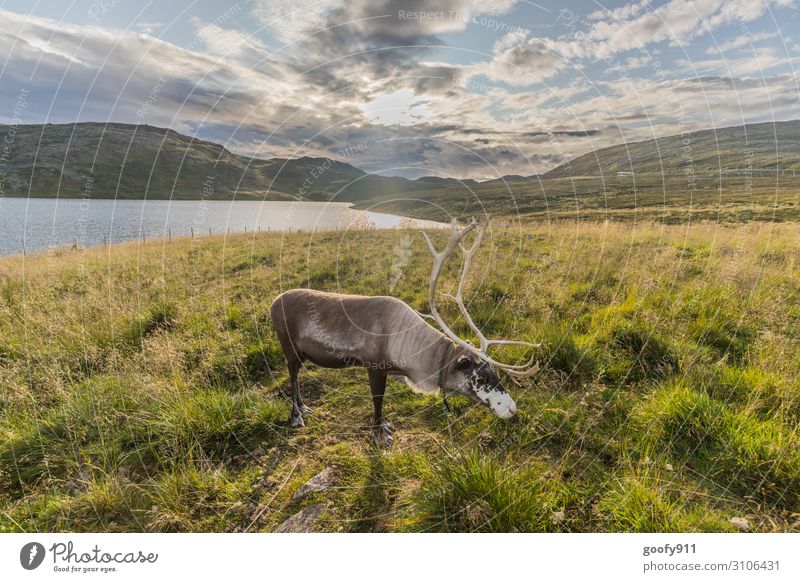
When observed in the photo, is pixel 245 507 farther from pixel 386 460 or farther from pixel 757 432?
pixel 757 432

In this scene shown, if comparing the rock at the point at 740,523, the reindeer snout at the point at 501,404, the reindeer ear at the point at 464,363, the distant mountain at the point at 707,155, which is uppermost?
the distant mountain at the point at 707,155

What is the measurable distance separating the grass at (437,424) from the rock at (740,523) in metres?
0.10

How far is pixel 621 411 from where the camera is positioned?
17.8 ft

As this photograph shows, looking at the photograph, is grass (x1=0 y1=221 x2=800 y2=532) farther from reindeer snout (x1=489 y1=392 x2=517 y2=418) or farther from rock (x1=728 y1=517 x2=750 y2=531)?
reindeer snout (x1=489 y1=392 x2=517 y2=418)

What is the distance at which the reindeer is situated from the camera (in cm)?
486

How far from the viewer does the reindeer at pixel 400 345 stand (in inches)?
191

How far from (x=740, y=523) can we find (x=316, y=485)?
16.3 ft

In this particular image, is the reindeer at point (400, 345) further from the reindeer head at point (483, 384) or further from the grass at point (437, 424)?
the grass at point (437, 424)

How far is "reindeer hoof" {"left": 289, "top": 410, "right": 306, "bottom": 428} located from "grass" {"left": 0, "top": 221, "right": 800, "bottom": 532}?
0.55ft

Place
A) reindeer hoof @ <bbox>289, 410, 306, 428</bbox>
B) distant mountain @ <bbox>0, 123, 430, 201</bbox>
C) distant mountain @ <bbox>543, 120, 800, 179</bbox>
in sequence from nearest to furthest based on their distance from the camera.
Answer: reindeer hoof @ <bbox>289, 410, 306, 428</bbox>, distant mountain @ <bbox>543, 120, 800, 179</bbox>, distant mountain @ <bbox>0, 123, 430, 201</bbox>

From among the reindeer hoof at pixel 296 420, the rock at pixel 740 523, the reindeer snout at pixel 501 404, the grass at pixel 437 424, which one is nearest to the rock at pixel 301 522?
the grass at pixel 437 424

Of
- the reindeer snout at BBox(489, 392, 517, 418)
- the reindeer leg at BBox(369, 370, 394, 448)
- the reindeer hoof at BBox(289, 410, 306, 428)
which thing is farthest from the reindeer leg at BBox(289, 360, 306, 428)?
the reindeer snout at BBox(489, 392, 517, 418)

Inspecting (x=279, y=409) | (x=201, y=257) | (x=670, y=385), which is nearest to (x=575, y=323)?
(x=670, y=385)

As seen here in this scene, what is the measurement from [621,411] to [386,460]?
390 centimetres
